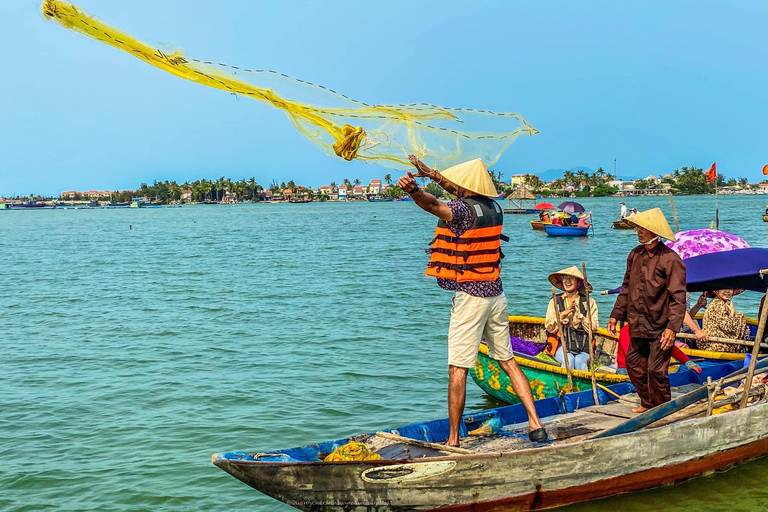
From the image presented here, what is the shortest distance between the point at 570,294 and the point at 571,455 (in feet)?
12.0

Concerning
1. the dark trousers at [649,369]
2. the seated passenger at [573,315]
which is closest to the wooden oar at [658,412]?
the dark trousers at [649,369]

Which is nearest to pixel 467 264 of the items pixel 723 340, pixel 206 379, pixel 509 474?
pixel 509 474

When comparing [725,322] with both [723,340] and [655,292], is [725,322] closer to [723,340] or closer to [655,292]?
[723,340]

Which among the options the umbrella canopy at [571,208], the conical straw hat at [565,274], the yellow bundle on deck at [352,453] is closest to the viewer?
the yellow bundle on deck at [352,453]

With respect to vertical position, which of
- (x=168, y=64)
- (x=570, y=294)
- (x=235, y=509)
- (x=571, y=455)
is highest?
(x=168, y=64)

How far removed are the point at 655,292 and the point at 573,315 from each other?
252 centimetres

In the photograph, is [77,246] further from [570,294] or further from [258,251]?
[570,294]

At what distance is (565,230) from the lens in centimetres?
Answer: 4494

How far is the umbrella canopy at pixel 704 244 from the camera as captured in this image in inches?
369

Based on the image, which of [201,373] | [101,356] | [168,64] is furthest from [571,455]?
[101,356]

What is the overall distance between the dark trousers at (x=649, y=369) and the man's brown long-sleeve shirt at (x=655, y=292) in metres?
0.13

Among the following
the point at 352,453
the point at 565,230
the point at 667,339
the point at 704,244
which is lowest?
the point at 352,453

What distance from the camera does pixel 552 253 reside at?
36750 millimetres

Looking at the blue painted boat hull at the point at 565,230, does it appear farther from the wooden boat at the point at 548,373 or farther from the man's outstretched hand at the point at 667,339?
the man's outstretched hand at the point at 667,339
